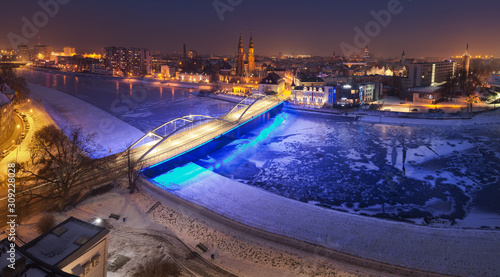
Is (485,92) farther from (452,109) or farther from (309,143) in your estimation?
(309,143)

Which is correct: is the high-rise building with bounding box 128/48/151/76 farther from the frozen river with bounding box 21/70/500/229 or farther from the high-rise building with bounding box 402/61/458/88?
the high-rise building with bounding box 402/61/458/88

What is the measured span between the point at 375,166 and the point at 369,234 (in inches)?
259

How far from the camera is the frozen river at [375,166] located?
34.8 feet

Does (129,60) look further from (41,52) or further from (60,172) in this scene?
(60,172)

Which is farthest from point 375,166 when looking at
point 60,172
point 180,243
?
point 60,172

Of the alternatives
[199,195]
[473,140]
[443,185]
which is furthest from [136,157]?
[473,140]

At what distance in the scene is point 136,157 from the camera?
1280 centimetres

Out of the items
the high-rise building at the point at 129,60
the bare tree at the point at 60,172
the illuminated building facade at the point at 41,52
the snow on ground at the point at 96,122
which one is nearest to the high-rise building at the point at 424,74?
the snow on ground at the point at 96,122

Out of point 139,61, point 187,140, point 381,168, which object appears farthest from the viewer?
Result: point 139,61

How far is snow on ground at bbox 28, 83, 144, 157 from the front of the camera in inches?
631

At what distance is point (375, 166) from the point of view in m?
14.4

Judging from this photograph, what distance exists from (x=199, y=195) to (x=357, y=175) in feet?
21.4

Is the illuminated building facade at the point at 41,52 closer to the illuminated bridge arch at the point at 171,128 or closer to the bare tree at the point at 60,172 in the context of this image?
the illuminated bridge arch at the point at 171,128

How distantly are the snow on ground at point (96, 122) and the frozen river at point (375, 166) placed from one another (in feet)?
3.77
